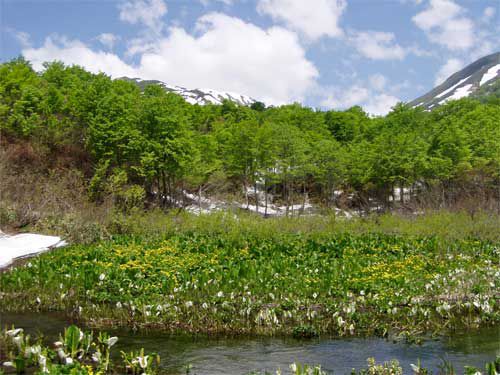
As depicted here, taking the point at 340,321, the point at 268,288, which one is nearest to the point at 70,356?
the point at 340,321

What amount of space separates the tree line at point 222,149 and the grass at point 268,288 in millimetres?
16916

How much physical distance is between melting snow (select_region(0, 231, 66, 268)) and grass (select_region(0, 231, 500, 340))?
3.30 feet

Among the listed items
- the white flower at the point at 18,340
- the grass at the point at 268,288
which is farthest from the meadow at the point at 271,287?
the white flower at the point at 18,340

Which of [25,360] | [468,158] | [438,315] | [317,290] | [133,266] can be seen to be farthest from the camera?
[468,158]

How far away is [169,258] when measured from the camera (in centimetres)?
1273

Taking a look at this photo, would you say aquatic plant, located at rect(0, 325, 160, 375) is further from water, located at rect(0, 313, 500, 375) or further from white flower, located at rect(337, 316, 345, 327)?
white flower, located at rect(337, 316, 345, 327)

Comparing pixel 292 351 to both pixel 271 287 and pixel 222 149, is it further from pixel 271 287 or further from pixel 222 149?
pixel 222 149

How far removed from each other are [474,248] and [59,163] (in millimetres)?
29553

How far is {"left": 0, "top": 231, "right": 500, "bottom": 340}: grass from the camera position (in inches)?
340

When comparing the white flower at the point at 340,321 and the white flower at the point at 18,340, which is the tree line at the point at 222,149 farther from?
the white flower at the point at 18,340

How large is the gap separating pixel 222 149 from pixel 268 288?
35879 mm

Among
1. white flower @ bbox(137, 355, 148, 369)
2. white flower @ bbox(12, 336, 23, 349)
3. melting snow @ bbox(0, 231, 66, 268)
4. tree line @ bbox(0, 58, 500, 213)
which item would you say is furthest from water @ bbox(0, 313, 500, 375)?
tree line @ bbox(0, 58, 500, 213)

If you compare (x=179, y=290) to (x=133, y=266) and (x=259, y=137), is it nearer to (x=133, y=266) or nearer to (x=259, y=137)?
(x=133, y=266)

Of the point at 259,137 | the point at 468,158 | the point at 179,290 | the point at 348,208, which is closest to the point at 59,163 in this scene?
the point at 259,137
